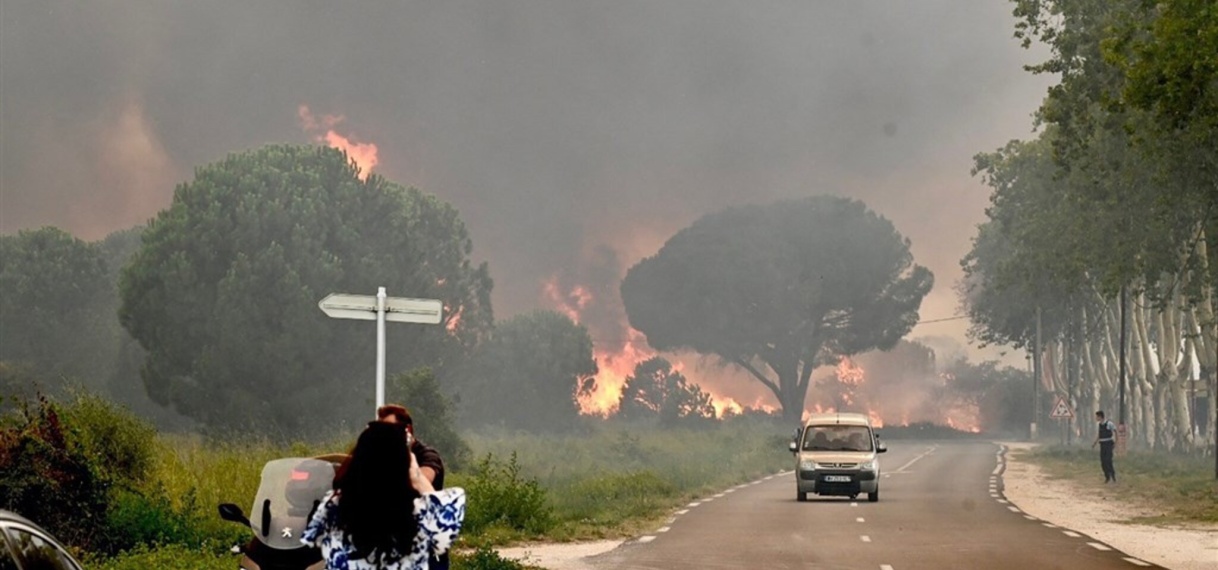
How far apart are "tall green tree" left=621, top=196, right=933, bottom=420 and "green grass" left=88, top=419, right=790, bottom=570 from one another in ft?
144

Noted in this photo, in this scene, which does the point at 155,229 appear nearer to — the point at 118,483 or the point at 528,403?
the point at 528,403

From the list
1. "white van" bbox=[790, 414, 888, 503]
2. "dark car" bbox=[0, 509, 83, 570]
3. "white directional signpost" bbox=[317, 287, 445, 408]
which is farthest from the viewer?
"white van" bbox=[790, 414, 888, 503]

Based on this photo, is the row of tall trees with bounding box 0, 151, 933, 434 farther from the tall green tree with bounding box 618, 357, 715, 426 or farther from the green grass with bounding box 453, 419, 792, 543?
the green grass with bounding box 453, 419, 792, 543

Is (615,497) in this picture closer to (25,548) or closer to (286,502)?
(286,502)

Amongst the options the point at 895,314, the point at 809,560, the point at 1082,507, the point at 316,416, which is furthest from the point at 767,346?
the point at 809,560

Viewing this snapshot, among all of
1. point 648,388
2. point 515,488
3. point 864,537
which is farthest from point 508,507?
point 648,388

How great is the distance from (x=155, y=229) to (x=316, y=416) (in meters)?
10.5

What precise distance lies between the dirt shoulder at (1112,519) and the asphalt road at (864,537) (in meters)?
0.48

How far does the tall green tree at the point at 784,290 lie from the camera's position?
112875 mm

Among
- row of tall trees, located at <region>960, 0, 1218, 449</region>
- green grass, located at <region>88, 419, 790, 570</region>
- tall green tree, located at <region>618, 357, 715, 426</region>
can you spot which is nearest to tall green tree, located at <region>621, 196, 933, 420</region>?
tall green tree, located at <region>618, 357, 715, 426</region>

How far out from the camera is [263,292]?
7100 cm

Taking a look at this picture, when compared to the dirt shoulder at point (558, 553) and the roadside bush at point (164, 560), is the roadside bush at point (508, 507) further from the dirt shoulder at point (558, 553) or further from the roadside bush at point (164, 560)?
the roadside bush at point (164, 560)

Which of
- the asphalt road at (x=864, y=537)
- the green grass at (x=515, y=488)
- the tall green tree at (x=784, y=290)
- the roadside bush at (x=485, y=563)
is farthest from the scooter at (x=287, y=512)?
the tall green tree at (x=784, y=290)

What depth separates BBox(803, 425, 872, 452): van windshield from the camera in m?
38.1
